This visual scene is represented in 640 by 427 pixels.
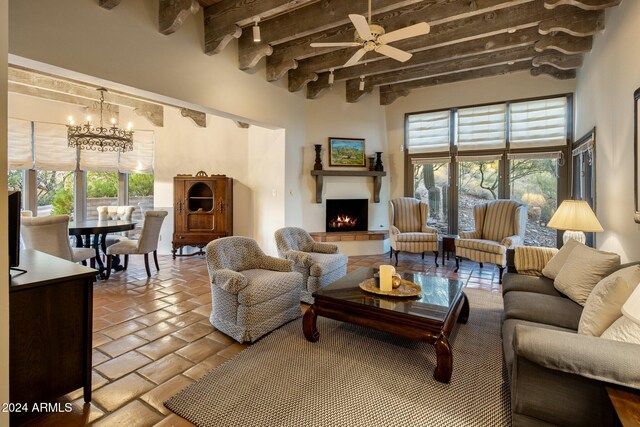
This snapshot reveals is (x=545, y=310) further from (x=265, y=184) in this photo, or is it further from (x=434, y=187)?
(x=265, y=184)

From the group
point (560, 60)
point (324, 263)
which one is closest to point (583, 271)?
point (324, 263)

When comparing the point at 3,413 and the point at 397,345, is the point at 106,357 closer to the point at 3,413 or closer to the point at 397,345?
the point at 3,413

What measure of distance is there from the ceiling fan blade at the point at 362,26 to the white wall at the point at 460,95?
375 centimetres

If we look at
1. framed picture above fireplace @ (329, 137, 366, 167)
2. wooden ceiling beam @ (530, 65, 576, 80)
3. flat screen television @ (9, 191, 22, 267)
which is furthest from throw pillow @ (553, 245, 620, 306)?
framed picture above fireplace @ (329, 137, 366, 167)

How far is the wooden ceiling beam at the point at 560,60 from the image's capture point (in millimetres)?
4309

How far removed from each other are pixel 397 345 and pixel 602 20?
393 cm

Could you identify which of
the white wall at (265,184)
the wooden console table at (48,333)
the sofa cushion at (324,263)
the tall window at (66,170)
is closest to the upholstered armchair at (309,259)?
the sofa cushion at (324,263)

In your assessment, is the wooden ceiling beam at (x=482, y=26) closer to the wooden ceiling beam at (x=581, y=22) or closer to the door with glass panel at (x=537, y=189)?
the wooden ceiling beam at (x=581, y=22)

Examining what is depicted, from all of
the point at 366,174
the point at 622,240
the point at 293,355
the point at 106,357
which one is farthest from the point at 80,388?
the point at 366,174

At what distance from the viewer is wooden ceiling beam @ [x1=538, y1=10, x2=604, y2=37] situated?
334 cm

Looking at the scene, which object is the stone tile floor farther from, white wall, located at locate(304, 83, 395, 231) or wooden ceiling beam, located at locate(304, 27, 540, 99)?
wooden ceiling beam, located at locate(304, 27, 540, 99)

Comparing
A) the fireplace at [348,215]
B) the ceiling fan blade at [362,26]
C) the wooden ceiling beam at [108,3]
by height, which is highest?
the wooden ceiling beam at [108,3]

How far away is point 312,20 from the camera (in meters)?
3.57

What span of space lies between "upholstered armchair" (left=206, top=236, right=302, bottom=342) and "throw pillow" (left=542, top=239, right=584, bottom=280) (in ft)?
7.17
